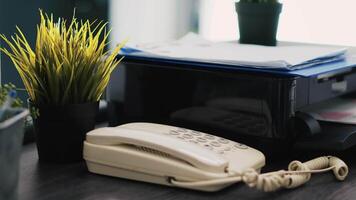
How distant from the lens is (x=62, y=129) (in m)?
0.85

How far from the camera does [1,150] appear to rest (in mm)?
631

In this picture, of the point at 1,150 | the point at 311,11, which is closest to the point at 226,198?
the point at 1,150

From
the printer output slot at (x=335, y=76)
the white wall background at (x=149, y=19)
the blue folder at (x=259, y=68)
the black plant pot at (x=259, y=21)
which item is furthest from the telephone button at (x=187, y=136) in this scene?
the white wall background at (x=149, y=19)

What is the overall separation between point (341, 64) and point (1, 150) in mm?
621

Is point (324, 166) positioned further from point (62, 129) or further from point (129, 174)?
point (62, 129)

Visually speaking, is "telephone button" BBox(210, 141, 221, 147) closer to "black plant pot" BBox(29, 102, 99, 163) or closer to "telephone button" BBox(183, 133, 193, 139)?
"telephone button" BBox(183, 133, 193, 139)

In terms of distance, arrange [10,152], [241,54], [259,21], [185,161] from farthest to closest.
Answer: [259,21], [241,54], [185,161], [10,152]

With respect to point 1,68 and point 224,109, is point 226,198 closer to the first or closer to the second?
point 224,109

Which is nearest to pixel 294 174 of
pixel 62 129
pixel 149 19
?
pixel 62 129

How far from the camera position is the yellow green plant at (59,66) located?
84cm

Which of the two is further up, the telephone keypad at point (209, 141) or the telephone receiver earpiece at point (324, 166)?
the telephone keypad at point (209, 141)

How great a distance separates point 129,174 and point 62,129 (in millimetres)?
131

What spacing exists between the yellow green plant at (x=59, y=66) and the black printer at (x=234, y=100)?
14 cm

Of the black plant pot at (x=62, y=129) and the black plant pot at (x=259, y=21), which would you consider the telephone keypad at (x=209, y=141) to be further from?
the black plant pot at (x=259, y=21)
